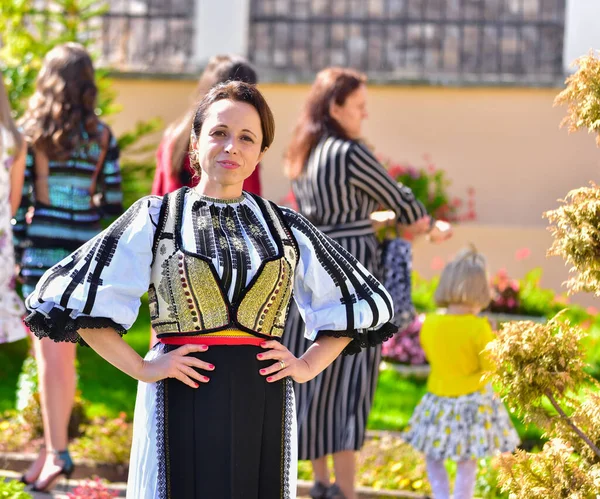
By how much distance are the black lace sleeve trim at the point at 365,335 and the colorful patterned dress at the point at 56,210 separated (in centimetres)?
226

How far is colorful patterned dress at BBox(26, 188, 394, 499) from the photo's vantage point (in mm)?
2826

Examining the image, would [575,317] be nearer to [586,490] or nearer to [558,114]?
[558,114]

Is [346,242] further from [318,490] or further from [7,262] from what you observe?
[7,262]

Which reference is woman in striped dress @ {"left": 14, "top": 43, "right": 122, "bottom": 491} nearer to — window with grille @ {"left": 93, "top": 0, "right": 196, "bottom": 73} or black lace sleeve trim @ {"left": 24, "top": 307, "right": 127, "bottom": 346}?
black lace sleeve trim @ {"left": 24, "top": 307, "right": 127, "bottom": 346}

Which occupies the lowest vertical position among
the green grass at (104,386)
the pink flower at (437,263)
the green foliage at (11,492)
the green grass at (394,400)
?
the green grass at (394,400)

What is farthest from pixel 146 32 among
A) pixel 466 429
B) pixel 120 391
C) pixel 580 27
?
pixel 466 429

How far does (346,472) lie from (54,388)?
55.1 inches

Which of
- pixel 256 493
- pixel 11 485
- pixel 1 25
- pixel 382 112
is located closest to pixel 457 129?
pixel 382 112

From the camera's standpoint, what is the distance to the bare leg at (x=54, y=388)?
16.6ft

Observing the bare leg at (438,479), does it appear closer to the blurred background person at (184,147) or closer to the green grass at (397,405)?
the green grass at (397,405)

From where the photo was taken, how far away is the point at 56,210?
5094mm

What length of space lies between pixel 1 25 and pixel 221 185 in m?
6.55

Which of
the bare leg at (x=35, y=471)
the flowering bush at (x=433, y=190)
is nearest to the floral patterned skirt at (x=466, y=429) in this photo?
the bare leg at (x=35, y=471)

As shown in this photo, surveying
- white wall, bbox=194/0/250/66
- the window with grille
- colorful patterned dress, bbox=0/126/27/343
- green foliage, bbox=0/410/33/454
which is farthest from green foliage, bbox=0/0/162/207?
colorful patterned dress, bbox=0/126/27/343
